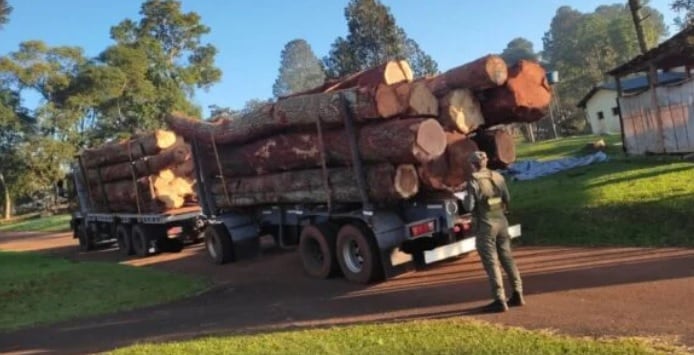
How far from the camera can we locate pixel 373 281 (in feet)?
31.0

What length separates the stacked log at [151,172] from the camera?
17031 millimetres

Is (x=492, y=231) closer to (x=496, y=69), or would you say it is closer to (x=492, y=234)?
(x=492, y=234)

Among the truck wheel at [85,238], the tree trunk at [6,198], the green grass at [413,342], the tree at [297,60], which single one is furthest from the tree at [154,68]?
the tree at [297,60]

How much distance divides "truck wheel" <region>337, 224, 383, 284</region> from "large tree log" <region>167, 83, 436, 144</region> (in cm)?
157

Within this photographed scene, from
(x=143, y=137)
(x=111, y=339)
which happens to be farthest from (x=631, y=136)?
(x=111, y=339)

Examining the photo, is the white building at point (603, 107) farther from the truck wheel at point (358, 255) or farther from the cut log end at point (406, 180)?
the cut log end at point (406, 180)

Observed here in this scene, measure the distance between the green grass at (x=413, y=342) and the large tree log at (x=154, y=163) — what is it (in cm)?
1006

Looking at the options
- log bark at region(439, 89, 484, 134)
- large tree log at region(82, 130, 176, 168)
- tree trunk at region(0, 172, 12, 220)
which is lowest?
log bark at region(439, 89, 484, 134)

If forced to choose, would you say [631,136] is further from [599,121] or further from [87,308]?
[599,121]

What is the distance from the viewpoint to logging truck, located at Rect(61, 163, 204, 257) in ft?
55.6

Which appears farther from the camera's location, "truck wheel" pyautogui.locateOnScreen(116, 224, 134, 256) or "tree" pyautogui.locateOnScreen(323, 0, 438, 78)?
"tree" pyautogui.locateOnScreen(323, 0, 438, 78)

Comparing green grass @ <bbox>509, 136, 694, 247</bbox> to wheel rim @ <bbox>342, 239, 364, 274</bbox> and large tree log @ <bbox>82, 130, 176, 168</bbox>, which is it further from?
large tree log @ <bbox>82, 130, 176, 168</bbox>

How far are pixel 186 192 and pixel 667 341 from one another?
13.9m

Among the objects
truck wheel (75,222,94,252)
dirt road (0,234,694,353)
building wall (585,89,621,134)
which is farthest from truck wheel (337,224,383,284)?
building wall (585,89,621,134)
